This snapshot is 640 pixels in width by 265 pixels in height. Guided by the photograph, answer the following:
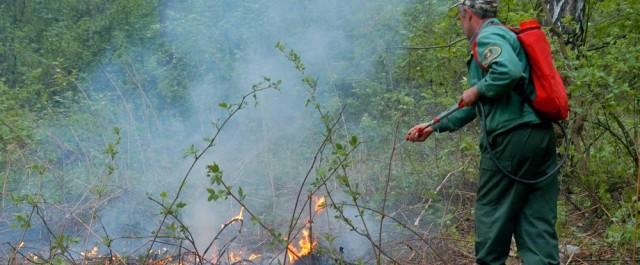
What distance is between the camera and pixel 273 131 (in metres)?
9.05

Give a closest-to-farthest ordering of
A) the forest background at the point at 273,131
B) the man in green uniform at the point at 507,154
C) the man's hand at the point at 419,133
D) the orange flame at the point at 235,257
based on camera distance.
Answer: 1. the man in green uniform at the point at 507,154
2. the man's hand at the point at 419,133
3. the forest background at the point at 273,131
4. the orange flame at the point at 235,257

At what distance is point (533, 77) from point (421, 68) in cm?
447

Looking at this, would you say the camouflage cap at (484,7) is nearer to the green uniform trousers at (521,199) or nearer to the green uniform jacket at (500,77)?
the green uniform jacket at (500,77)

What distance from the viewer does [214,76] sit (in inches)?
396

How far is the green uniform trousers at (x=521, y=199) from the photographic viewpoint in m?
3.22

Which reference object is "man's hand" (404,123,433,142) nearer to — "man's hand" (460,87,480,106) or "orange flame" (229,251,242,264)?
"man's hand" (460,87,480,106)

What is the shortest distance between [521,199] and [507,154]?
0.87ft

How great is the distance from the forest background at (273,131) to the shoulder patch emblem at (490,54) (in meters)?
1.00

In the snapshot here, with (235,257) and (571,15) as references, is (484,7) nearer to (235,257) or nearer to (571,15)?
(571,15)

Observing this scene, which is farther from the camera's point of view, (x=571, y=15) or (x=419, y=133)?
(x=571, y=15)

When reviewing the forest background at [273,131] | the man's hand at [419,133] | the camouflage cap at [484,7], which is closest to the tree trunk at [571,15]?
the forest background at [273,131]

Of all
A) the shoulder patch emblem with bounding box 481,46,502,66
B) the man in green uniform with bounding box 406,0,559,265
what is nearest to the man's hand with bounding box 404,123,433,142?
the man in green uniform with bounding box 406,0,559,265

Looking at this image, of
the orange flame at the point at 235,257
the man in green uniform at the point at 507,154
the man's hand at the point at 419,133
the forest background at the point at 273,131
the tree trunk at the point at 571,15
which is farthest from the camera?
the tree trunk at the point at 571,15

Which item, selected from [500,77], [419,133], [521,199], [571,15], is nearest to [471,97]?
[500,77]
